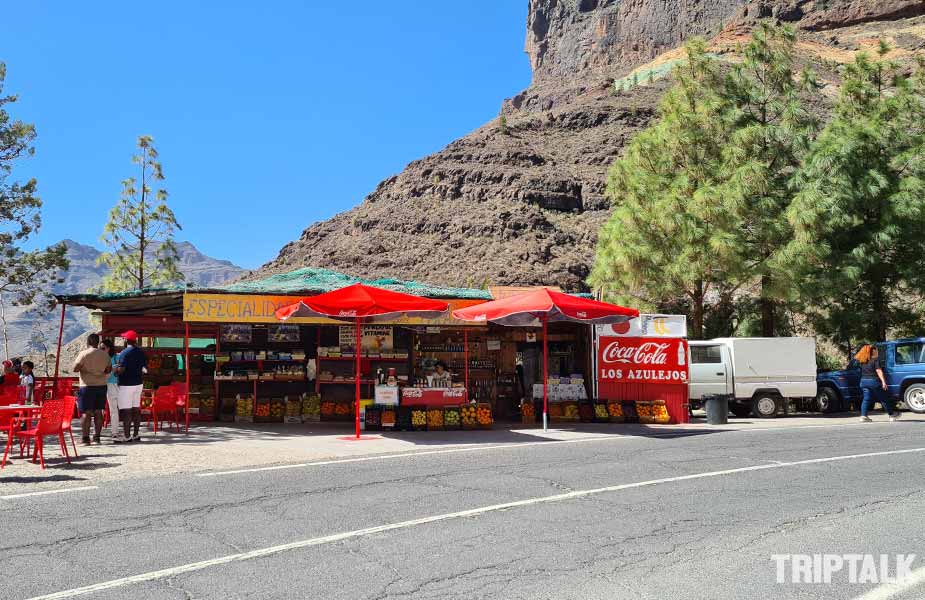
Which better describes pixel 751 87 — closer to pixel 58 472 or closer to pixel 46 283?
pixel 58 472

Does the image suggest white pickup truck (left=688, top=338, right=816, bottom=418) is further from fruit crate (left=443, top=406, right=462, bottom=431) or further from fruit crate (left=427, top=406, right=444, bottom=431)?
fruit crate (left=427, top=406, right=444, bottom=431)

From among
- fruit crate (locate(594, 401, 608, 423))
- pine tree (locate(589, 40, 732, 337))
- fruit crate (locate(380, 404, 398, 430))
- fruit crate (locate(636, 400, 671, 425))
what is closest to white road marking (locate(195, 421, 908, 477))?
fruit crate (locate(636, 400, 671, 425))

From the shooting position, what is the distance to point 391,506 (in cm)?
736

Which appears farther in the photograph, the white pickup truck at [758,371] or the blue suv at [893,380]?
→ the white pickup truck at [758,371]

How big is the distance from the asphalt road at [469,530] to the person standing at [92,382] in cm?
394

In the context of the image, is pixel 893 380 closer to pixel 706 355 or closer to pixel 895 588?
pixel 706 355

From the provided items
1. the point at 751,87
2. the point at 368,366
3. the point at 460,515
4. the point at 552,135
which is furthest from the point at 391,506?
the point at 552,135

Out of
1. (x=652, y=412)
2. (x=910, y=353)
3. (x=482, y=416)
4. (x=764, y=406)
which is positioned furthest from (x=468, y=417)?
(x=910, y=353)

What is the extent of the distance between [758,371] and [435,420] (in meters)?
9.89

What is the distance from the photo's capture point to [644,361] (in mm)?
17359

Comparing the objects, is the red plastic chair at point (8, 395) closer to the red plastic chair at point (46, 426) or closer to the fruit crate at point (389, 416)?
the red plastic chair at point (46, 426)

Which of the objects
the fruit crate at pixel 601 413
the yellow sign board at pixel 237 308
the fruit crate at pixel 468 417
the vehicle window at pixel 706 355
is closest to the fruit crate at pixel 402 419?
the fruit crate at pixel 468 417

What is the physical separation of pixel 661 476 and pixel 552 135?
111m

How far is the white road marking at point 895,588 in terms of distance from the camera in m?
4.77
